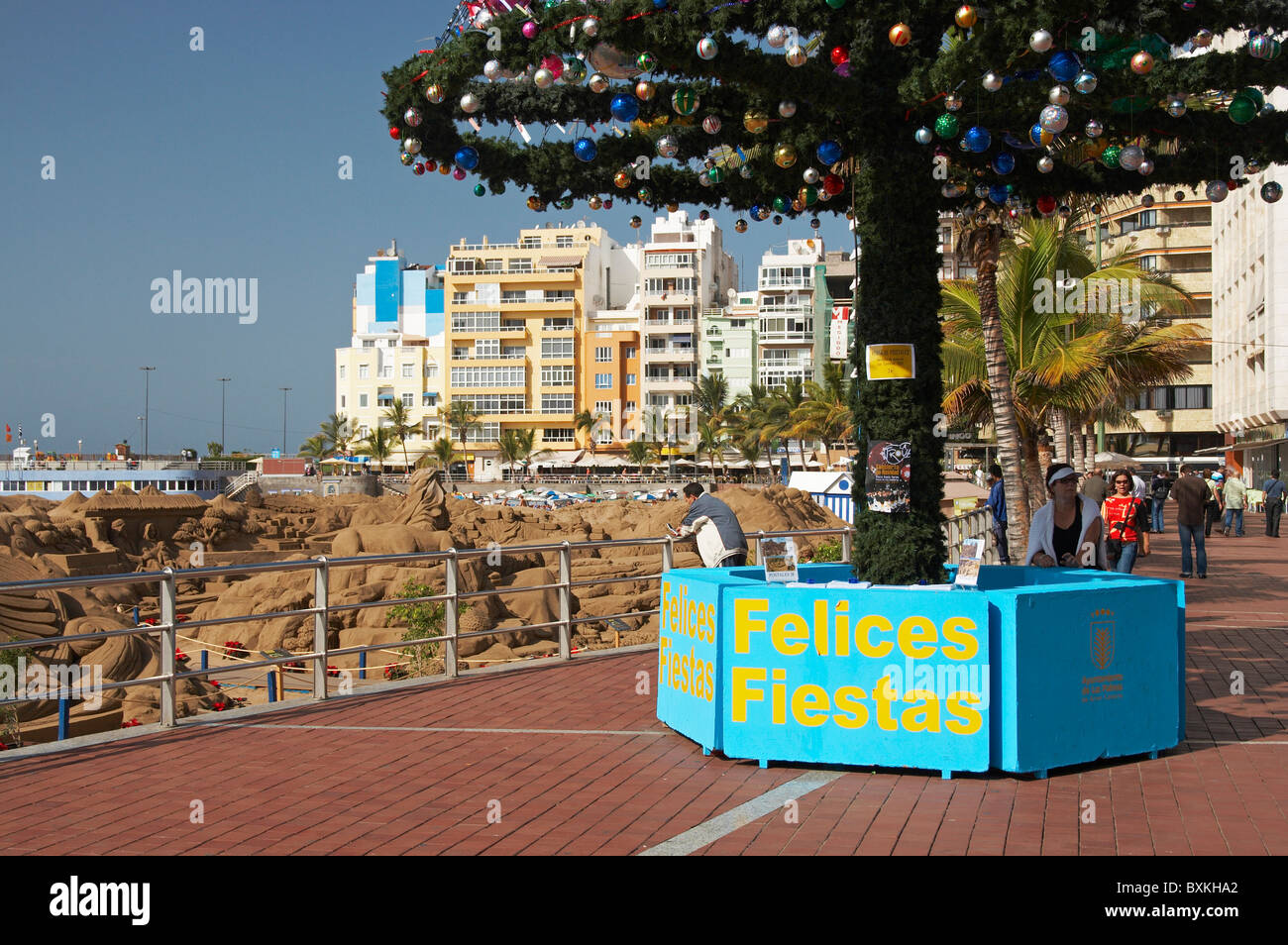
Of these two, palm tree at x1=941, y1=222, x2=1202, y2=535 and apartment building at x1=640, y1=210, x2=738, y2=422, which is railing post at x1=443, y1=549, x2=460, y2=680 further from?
apartment building at x1=640, y1=210, x2=738, y2=422

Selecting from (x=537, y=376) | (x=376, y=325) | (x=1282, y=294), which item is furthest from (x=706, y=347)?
(x=1282, y=294)

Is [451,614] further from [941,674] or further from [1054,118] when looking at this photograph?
[1054,118]

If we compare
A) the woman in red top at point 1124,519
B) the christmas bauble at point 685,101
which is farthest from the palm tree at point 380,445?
the christmas bauble at point 685,101

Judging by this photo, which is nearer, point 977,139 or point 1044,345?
point 977,139

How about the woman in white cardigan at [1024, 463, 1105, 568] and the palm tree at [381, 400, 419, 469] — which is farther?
the palm tree at [381, 400, 419, 469]

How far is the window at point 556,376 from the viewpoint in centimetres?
10069

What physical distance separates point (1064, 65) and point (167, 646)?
7.08 metres

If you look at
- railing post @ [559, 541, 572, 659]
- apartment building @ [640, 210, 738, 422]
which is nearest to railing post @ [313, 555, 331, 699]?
railing post @ [559, 541, 572, 659]

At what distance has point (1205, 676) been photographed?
9820 millimetres

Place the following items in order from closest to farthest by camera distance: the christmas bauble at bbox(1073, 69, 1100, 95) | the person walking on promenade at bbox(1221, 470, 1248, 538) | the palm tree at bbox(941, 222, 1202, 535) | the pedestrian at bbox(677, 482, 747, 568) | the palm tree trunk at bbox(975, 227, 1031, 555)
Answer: the christmas bauble at bbox(1073, 69, 1100, 95)
the pedestrian at bbox(677, 482, 747, 568)
the palm tree trunk at bbox(975, 227, 1031, 555)
the palm tree at bbox(941, 222, 1202, 535)
the person walking on promenade at bbox(1221, 470, 1248, 538)

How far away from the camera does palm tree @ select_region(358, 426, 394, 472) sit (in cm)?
10550

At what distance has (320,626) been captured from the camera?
9.12 meters

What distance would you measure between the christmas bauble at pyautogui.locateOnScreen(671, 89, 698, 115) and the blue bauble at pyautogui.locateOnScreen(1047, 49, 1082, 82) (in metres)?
2.41

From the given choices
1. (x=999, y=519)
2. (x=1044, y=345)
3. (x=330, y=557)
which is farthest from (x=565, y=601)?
(x=1044, y=345)
